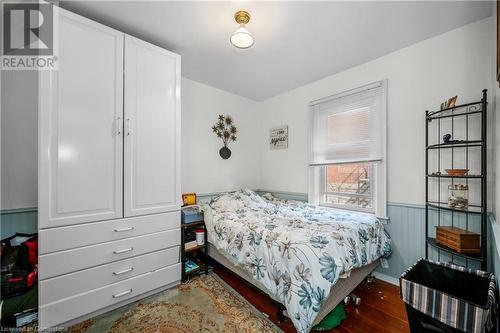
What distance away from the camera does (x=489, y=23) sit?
5.68ft

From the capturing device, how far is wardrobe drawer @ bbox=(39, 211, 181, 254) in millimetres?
1499

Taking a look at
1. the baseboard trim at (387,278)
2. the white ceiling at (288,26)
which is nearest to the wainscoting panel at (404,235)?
the baseboard trim at (387,278)

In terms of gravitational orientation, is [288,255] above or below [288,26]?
below

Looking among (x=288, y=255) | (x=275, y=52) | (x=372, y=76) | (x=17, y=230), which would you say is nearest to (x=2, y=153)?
(x=17, y=230)

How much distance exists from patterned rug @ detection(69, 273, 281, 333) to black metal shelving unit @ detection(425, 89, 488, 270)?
1.65 meters

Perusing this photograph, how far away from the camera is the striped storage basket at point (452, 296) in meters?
1.03

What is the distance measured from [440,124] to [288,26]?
1714 millimetres

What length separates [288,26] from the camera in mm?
1855

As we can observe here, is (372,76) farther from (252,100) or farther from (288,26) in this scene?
(252,100)

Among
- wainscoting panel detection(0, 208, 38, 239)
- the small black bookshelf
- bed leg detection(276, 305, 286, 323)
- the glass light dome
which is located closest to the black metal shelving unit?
bed leg detection(276, 305, 286, 323)

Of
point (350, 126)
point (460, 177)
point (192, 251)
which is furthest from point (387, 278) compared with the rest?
point (192, 251)

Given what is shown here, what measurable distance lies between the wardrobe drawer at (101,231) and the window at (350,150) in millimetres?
2015

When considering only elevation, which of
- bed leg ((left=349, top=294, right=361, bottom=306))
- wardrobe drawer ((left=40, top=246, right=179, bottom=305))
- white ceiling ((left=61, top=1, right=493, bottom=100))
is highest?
white ceiling ((left=61, top=1, right=493, bottom=100))

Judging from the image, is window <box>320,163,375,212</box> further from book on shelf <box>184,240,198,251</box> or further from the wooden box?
book on shelf <box>184,240,198,251</box>
